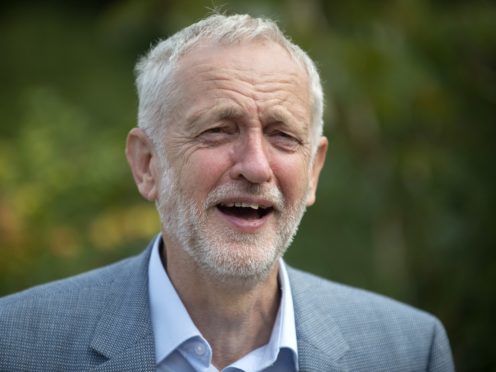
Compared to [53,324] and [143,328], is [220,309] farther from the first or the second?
[53,324]

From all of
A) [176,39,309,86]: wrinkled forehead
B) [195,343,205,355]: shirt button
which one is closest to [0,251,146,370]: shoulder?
[195,343,205,355]: shirt button

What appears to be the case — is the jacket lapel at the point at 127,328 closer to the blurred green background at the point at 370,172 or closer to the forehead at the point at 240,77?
the forehead at the point at 240,77

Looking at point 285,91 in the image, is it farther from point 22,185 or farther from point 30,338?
point 22,185

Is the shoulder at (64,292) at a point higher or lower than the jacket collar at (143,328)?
higher

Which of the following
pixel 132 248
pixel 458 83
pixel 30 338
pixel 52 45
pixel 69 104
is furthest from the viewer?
pixel 52 45

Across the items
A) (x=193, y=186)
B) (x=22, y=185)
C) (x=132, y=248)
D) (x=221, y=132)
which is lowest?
(x=132, y=248)

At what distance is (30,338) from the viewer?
Answer: 2477 mm

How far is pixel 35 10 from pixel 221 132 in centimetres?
474

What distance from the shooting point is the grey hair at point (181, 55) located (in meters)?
2.61

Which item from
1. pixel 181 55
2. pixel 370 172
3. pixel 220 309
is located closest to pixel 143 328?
pixel 220 309

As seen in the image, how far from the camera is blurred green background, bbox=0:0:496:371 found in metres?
4.12

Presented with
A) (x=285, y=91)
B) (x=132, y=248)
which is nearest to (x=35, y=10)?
(x=132, y=248)

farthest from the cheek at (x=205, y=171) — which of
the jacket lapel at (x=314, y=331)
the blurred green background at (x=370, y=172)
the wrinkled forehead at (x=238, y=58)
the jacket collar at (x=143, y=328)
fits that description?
the blurred green background at (x=370, y=172)

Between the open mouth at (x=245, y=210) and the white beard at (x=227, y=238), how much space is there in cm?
3
